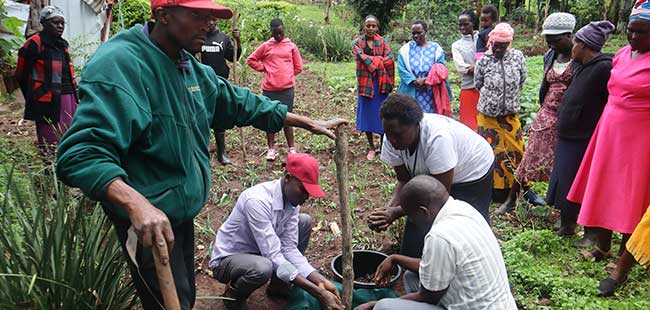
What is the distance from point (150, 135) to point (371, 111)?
474 centimetres

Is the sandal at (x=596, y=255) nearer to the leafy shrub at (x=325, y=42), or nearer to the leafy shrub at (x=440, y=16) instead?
the leafy shrub at (x=325, y=42)

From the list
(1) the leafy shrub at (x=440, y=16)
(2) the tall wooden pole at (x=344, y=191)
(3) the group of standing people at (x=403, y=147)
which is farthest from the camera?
(1) the leafy shrub at (x=440, y=16)

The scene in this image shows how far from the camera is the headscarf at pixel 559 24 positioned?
4.20 metres

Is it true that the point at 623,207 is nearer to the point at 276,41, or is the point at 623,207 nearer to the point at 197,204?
the point at 197,204

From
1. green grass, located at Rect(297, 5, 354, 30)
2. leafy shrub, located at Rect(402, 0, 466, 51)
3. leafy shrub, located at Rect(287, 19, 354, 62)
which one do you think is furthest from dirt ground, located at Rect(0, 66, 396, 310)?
green grass, located at Rect(297, 5, 354, 30)

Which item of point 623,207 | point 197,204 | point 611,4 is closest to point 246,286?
point 197,204

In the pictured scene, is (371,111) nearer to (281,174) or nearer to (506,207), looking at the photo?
(281,174)

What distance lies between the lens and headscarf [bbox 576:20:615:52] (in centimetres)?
390

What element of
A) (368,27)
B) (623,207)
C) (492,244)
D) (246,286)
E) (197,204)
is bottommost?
(246,286)

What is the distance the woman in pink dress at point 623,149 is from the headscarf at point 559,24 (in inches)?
22.2

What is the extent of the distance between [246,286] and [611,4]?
663 inches

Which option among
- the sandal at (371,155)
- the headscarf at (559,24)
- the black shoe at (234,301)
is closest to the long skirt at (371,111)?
the sandal at (371,155)

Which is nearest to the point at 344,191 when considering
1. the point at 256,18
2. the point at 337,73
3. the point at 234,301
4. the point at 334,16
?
the point at 234,301

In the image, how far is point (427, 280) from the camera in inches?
97.9
